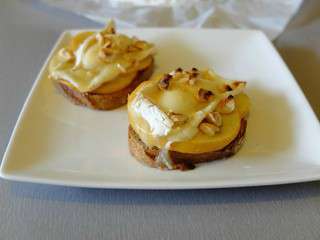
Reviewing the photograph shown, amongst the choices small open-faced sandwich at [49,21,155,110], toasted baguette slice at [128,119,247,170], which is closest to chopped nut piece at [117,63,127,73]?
small open-faced sandwich at [49,21,155,110]

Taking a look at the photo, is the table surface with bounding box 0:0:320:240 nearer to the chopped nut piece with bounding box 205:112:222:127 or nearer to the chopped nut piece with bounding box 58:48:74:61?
the chopped nut piece with bounding box 205:112:222:127

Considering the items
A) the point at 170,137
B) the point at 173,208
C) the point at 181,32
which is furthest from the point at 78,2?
the point at 173,208

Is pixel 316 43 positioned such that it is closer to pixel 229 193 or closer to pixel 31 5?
pixel 229 193

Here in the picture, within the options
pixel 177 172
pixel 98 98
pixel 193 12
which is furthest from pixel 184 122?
pixel 193 12

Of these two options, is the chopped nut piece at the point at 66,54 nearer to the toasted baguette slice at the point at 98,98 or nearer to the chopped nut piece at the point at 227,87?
the toasted baguette slice at the point at 98,98

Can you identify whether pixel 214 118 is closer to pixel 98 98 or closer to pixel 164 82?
pixel 164 82

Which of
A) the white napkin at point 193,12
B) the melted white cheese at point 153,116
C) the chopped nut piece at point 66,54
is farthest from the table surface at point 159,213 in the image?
the white napkin at point 193,12
